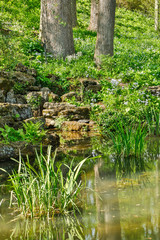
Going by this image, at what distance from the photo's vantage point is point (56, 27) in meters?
13.1

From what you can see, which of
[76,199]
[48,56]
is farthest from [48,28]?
[76,199]

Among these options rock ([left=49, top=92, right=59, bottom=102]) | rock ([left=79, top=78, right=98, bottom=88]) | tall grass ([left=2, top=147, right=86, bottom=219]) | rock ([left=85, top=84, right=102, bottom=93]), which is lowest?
tall grass ([left=2, top=147, right=86, bottom=219])

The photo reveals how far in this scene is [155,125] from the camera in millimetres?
7434

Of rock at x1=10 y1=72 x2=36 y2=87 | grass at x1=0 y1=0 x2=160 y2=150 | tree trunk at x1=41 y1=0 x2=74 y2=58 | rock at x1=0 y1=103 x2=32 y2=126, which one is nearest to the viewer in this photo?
rock at x1=0 y1=103 x2=32 y2=126

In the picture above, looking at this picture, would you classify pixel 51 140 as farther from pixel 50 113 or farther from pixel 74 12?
pixel 74 12

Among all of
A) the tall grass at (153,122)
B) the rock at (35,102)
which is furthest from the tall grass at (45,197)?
the rock at (35,102)

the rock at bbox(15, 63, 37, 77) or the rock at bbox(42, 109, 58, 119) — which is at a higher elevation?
the rock at bbox(15, 63, 37, 77)

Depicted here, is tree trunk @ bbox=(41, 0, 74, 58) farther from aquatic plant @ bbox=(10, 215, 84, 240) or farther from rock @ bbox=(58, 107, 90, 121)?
aquatic plant @ bbox=(10, 215, 84, 240)

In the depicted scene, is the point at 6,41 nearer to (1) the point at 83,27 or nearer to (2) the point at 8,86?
(2) the point at 8,86

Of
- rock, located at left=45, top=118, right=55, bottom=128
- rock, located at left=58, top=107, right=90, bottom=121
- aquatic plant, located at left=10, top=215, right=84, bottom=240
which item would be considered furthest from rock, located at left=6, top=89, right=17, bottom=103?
aquatic plant, located at left=10, top=215, right=84, bottom=240

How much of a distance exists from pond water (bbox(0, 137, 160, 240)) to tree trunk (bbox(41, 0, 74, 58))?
9.31 meters

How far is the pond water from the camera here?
288cm

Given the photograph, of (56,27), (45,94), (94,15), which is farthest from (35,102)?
(94,15)

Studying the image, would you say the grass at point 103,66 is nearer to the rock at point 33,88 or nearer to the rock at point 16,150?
the rock at point 33,88
